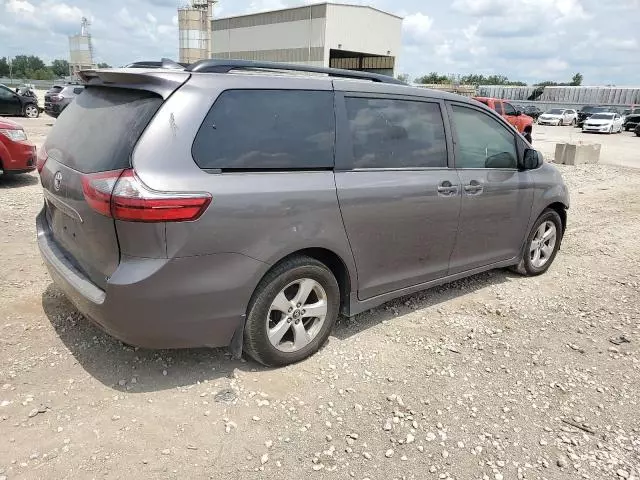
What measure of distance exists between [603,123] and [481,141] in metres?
36.4

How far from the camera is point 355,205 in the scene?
332cm

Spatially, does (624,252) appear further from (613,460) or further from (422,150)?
(613,460)

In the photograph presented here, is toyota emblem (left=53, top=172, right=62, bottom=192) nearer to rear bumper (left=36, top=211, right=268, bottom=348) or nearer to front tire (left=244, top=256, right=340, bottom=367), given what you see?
rear bumper (left=36, top=211, right=268, bottom=348)

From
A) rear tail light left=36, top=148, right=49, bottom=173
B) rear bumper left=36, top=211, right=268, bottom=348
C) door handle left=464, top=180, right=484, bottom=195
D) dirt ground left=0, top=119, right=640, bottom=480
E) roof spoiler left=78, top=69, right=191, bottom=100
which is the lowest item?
dirt ground left=0, top=119, right=640, bottom=480

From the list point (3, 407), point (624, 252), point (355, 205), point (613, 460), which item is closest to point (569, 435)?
point (613, 460)

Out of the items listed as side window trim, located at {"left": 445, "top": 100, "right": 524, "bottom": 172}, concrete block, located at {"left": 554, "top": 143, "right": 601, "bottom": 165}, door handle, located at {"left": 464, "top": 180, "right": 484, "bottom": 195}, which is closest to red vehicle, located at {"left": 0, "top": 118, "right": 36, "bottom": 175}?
side window trim, located at {"left": 445, "top": 100, "right": 524, "bottom": 172}

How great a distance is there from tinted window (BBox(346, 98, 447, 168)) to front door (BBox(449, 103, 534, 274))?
244mm

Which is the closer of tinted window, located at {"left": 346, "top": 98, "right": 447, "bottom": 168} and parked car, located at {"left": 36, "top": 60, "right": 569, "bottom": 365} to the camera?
parked car, located at {"left": 36, "top": 60, "right": 569, "bottom": 365}

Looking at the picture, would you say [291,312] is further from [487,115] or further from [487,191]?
[487,115]

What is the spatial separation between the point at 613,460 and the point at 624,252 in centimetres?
455

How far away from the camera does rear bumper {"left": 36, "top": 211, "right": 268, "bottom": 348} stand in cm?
264

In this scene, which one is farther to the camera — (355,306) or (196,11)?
(196,11)

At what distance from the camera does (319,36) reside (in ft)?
185

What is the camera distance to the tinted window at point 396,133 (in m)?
3.43
